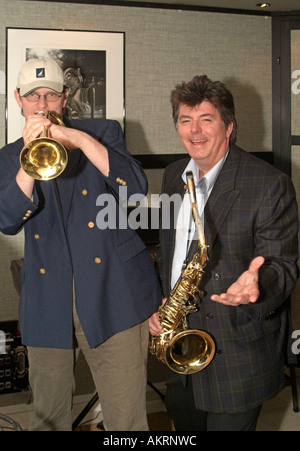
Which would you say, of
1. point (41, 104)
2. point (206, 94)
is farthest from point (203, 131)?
point (41, 104)

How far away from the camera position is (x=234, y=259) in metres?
2.04

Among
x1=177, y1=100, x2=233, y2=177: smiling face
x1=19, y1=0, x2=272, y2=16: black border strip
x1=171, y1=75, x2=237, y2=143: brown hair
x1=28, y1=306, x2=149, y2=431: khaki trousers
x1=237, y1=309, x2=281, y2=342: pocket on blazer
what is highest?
x1=19, y1=0, x2=272, y2=16: black border strip

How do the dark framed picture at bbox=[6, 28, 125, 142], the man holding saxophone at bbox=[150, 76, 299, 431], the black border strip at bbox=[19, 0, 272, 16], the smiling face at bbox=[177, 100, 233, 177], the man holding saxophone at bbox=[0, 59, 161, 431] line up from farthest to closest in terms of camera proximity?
the black border strip at bbox=[19, 0, 272, 16] → the dark framed picture at bbox=[6, 28, 125, 142] → the smiling face at bbox=[177, 100, 233, 177] → the man holding saxophone at bbox=[150, 76, 299, 431] → the man holding saxophone at bbox=[0, 59, 161, 431]

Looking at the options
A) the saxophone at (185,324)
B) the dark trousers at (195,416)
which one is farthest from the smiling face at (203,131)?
the dark trousers at (195,416)

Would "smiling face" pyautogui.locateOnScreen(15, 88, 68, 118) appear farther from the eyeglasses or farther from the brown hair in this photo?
the brown hair

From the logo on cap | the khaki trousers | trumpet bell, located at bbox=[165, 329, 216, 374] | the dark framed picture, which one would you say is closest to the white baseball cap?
the logo on cap

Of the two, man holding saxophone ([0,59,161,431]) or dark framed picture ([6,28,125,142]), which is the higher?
dark framed picture ([6,28,125,142])

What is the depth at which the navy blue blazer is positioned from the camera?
1.88 meters

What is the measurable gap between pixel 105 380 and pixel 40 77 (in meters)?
1.05

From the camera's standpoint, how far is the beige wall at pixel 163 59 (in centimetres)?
350

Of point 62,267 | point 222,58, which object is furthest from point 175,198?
point 222,58

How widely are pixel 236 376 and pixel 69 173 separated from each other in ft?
3.09

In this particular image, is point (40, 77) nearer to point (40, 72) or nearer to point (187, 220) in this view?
point (40, 72)

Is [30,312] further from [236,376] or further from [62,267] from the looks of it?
[236,376]
